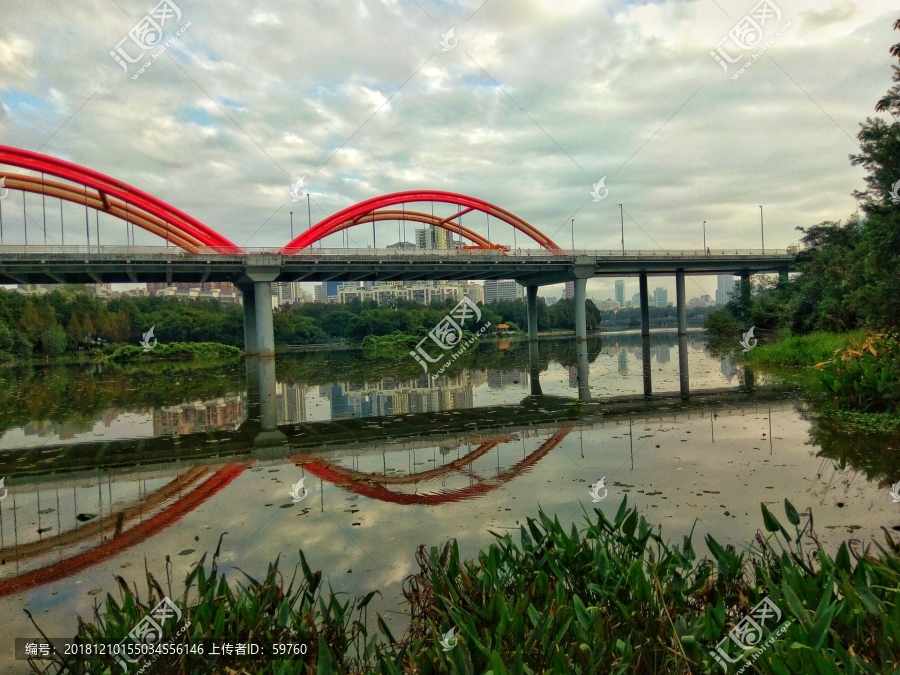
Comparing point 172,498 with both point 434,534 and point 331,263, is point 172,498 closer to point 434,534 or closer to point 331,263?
point 434,534

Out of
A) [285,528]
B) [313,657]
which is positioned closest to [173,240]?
[285,528]

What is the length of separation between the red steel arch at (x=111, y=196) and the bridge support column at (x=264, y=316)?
295 centimetres

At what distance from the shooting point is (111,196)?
37.6 m

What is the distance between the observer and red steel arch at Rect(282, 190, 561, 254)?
146ft

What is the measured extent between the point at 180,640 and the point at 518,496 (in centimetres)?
401

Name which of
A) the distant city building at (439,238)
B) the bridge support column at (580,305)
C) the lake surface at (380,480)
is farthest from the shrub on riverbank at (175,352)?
the lake surface at (380,480)

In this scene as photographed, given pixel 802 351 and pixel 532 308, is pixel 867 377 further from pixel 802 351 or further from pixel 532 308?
pixel 532 308

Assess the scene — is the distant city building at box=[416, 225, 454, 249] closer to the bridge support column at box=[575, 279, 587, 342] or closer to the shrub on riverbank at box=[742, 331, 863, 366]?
the bridge support column at box=[575, 279, 587, 342]

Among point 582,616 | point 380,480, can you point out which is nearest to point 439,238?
point 380,480

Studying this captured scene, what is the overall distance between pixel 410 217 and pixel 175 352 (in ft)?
84.9

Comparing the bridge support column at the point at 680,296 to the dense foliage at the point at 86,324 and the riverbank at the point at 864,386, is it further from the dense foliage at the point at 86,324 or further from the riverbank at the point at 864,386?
the dense foliage at the point at 86,324

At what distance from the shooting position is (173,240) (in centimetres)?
3969

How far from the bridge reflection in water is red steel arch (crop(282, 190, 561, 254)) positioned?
31.3 meters

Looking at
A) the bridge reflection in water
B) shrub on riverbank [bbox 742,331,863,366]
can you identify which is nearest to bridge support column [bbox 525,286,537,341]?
shrub on riverbank [bbox 742,331,863,366]
